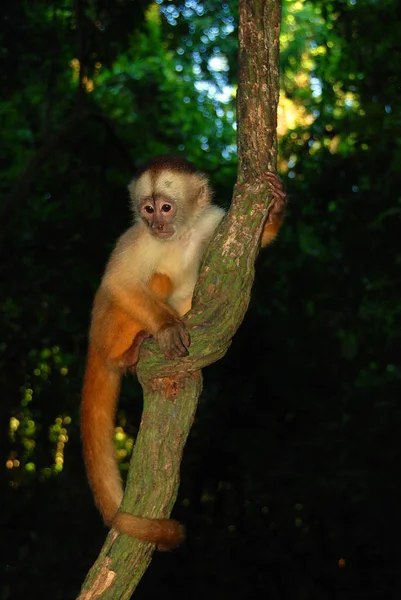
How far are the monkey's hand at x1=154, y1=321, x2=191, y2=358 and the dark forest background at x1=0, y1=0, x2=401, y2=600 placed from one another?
293 centimetres

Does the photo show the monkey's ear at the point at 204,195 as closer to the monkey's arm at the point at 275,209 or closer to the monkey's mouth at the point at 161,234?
the monkey's mouth at the point at 161,234

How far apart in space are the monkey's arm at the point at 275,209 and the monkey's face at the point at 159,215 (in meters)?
0.48

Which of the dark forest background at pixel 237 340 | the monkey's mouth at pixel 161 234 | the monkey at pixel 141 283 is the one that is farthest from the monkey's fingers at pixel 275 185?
the dark forest background at pixel 237 340

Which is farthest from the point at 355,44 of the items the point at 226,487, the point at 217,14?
the point at 226,487

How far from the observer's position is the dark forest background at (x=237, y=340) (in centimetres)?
548

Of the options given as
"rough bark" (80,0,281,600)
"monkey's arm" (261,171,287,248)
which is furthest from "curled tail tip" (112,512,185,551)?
"monkey's arm" (261,171,287,248)

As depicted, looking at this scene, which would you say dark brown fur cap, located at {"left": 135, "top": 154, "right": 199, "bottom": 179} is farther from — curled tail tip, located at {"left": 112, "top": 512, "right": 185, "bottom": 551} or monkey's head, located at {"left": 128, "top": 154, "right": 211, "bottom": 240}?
curled tail tip, located at {"left": 112, "top": 512, "right": 185, "bottom": 551}

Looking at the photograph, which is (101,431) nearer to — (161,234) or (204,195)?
(161,234)

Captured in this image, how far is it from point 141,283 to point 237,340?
2.84 meters

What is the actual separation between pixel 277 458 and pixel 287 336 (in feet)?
2.86

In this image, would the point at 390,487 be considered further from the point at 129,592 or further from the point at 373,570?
the point at 129,592

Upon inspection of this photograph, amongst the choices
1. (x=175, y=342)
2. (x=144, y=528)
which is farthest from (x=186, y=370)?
(x=144, y=528)

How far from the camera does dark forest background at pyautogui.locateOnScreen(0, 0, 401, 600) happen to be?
5.48 metres

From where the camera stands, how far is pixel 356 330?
546cm
